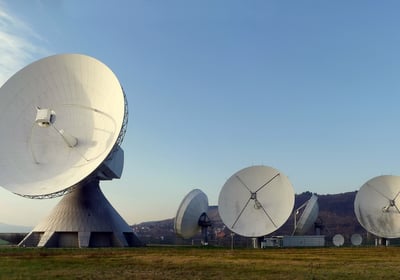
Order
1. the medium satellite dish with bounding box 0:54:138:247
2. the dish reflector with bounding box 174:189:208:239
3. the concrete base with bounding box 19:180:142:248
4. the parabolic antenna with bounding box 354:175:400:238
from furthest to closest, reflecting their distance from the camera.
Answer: the parabolic antenna with bounding box 354:175:400:238 < the dish reflector with bounding box 174:189:208:239 < the concrete base with bounding box 19:180:142:248 < the medium satellite dish with bounding box 0:54:138:247

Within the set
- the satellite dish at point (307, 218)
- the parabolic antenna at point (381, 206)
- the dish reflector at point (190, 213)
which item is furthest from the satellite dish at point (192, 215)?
the parabolic antenna at point (381, 206)

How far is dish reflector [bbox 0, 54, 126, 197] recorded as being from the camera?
4353cm

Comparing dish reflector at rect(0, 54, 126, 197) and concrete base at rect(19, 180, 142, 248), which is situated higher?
dish reflector at rect(0, 54, 126, 197)

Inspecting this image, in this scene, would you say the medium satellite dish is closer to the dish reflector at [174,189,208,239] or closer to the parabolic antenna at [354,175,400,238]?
the dish reflector at [174,189,208,239]

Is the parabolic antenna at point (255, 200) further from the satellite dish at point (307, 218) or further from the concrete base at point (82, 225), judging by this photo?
the satellite dish at point (307, 218)

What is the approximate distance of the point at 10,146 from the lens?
45.2 meters

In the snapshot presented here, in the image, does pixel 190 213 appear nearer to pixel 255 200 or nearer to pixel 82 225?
pixel 255 200

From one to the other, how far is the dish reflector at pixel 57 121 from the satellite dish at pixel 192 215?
25343 mm

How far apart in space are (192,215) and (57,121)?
28.8 metres

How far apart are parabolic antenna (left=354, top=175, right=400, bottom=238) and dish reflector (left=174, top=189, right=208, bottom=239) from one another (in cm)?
2328

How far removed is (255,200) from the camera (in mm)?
59750

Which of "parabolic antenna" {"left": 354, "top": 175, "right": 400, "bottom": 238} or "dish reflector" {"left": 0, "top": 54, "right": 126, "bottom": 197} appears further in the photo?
"parabolic antenna" {"left": 354, "top": 175, "right": 400, "bottom": 238}

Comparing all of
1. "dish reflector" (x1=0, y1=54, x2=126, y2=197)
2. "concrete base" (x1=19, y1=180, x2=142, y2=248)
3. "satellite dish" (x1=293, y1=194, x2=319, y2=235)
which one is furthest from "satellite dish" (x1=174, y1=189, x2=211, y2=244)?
"dish reflector" (x1=0, y1=54, x2=126, y2=197)

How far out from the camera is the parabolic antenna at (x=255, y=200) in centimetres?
5828
